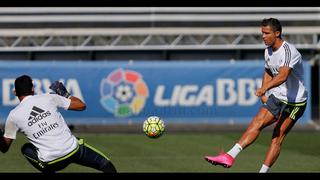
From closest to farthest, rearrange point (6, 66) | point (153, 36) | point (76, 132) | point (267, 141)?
point (267, 141)
point (76, 132)
point (6, 66)
point (153, 36)

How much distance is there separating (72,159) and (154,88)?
16.8m

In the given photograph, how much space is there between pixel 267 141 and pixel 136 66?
7539mm

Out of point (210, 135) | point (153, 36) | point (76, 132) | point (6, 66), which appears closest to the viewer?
point (210, 135)

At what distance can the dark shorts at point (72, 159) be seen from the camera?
9234 mm

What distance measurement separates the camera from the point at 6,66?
84.6 ft

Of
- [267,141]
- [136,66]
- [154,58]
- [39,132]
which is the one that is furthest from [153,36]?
[39,132]

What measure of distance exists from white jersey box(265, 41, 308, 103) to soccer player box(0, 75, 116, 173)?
9.77 feet

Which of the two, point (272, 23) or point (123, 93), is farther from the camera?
point (123, 93)

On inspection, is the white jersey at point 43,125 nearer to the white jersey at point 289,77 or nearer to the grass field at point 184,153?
the white jersey at point 289,77

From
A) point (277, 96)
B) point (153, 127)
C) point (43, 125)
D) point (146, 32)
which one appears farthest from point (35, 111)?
point (146, 32)

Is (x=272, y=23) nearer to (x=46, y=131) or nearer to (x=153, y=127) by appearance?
(x=153, y=127)

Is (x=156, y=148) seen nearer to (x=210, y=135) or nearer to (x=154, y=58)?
(x=210, y=135)

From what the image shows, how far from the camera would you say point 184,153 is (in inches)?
655

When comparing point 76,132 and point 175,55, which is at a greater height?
point 175,55
